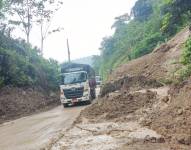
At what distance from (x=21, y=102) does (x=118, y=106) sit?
16206 mm

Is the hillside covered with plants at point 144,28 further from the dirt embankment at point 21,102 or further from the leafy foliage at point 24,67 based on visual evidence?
the dirt embankment at point 21,102

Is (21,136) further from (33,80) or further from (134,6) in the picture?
(134,6)

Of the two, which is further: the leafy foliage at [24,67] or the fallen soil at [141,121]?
the leafy foliage at [24,67]

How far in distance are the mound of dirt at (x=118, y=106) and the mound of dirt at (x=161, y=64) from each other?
3.71 meters

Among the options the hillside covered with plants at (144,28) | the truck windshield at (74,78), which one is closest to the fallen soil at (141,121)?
the truck windshield at (74,78)

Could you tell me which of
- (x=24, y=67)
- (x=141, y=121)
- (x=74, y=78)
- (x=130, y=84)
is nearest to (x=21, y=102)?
(x=74, y=78)

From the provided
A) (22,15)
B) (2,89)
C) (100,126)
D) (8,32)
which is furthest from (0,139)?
(22,15)

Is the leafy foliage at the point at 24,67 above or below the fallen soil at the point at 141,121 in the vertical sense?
above

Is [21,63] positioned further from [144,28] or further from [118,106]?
[144,28]

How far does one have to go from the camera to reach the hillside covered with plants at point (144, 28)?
37.7 m

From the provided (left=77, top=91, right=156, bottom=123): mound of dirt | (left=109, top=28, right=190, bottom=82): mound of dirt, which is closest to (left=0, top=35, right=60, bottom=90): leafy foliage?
(left=109, top=28, right=190, bottom=82): mound of dirt

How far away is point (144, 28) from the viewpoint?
70.1m

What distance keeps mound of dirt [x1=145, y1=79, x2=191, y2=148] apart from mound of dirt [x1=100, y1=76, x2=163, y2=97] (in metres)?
9.00

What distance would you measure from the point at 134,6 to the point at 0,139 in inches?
2839
